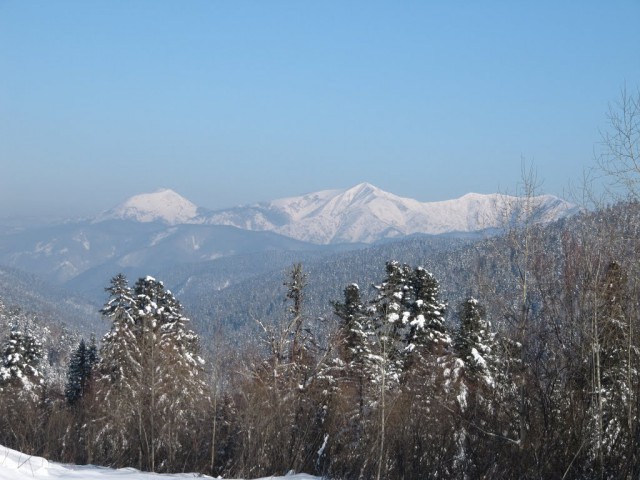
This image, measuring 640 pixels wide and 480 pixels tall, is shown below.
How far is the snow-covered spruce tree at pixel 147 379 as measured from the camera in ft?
62.0

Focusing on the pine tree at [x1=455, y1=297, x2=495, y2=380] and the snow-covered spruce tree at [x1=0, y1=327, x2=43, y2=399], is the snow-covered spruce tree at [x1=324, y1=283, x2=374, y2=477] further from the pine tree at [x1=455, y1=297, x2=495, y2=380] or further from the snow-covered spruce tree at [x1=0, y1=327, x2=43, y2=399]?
the snow-covered spruce tree at [x1=0, y1=327, x2=43, y2=399]

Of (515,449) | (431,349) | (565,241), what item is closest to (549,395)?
(515,449)

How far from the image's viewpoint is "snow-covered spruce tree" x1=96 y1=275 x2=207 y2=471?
744 inches

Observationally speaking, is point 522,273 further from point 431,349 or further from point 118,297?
point 118,297

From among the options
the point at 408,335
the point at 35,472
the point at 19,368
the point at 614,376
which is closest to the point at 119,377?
the point at 19,368

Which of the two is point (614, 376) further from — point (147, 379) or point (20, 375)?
point (20, 375)

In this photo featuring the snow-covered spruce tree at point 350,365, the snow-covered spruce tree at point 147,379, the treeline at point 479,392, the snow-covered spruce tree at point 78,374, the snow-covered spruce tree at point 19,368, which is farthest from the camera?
the snow-covered spruce tree at point 78,374

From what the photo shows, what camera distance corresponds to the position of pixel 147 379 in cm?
2123

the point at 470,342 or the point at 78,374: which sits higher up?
the point at 470,342

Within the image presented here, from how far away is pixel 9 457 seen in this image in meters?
8.81

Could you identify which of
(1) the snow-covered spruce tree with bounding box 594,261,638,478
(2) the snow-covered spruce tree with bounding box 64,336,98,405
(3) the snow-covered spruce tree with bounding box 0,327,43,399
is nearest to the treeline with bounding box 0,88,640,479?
(1) the snow-covered spruce tree with bounding box 594,261,638,478

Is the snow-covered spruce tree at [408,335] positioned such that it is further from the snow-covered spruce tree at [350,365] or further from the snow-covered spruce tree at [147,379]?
the snow-covered spruce tree at [147,379]

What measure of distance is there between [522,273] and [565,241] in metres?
1.04

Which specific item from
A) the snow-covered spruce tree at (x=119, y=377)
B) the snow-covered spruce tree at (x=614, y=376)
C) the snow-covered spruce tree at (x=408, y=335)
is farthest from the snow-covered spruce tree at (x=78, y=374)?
the snow-covered spruce tree at (x=614, y=376)
